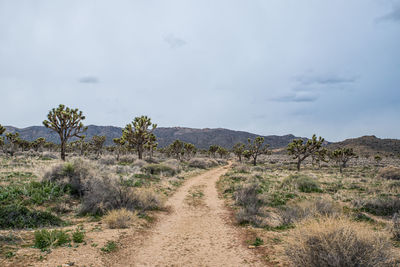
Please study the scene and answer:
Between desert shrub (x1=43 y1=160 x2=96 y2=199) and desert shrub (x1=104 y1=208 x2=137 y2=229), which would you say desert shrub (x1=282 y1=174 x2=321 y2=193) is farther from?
desert shrub (x1=43 y1=160 x2=96 y2=199)

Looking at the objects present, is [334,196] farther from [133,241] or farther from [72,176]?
[72,176]

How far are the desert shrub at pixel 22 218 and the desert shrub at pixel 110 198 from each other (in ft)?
5.55

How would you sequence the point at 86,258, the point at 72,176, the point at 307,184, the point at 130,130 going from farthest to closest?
1. the point at 130,130
2. the point at 307,184
3. the point at 72,176
4. the point at 86,258

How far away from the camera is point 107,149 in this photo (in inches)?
2840

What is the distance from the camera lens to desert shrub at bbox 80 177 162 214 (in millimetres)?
9875

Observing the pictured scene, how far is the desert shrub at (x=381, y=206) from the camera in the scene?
38.0 feet

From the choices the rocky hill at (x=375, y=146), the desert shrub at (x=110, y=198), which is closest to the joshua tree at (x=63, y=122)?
the desert shrub at (x=110, y=198)

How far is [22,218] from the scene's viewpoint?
7.54 metres

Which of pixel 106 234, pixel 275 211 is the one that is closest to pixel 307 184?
pixel 275 211

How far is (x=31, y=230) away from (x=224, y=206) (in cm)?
925

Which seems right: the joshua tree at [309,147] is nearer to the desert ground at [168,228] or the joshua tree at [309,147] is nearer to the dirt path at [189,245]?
the desert ground at [168,228]

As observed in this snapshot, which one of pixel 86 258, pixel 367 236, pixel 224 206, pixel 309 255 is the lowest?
pixel 224 206

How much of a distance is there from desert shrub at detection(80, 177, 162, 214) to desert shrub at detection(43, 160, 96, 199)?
1460mm

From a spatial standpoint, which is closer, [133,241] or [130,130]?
[133,241]
